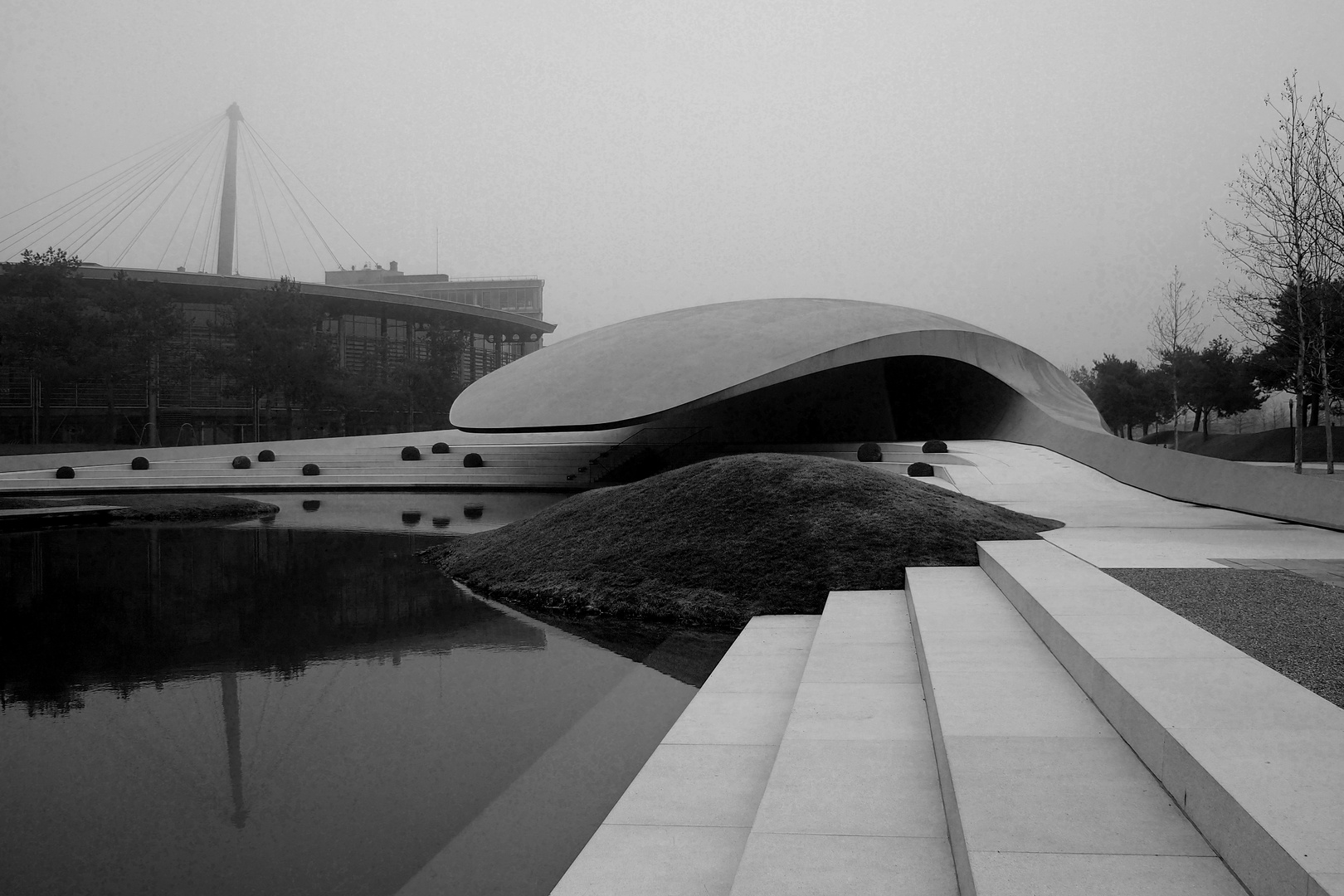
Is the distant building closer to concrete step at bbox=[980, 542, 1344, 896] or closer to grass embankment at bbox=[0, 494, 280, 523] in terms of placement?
grass embankment at bbox=[0, 494, 280, 523]

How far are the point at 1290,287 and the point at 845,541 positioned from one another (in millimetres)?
17944

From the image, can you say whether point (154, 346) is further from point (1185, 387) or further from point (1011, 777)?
point (1185, 387)

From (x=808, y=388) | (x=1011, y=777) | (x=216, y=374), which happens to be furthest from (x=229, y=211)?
(x=1011, y=777)

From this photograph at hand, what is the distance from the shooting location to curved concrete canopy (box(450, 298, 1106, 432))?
18500mm

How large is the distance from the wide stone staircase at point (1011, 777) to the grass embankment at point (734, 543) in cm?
248

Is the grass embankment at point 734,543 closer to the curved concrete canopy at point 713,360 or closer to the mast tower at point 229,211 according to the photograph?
the curved concrete canopy at point 713,360

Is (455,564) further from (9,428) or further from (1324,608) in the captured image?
(9,428)

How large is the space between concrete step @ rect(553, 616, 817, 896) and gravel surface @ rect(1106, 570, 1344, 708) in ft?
6.58

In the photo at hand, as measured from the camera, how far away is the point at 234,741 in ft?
13.4

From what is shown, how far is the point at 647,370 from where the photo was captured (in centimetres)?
1938

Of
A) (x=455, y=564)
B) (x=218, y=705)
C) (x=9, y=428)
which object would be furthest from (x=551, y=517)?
(x=9, y=428)

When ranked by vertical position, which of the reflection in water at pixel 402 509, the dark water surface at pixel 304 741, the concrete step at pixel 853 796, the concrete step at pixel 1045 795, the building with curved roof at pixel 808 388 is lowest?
the dark water surface at pixel 304 741

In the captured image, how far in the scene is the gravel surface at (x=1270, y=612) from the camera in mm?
3424

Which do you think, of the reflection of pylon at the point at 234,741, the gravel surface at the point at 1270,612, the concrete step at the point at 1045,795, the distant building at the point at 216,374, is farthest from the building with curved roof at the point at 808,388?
the distant building at the point at 216,374
